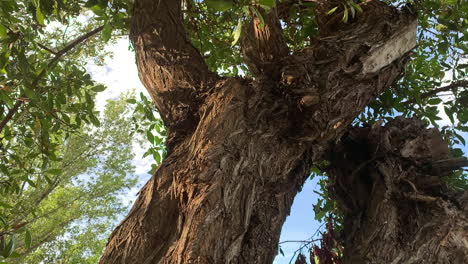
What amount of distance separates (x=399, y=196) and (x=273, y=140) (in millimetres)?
895

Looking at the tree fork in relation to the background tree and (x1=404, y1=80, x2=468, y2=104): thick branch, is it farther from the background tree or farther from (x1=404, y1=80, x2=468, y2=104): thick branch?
(x1=404, y1=80, x2=468, y2=104): thick branch

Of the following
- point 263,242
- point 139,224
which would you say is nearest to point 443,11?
point 263,242

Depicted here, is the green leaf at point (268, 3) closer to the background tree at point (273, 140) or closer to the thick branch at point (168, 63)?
the background tree at point (273, 140)

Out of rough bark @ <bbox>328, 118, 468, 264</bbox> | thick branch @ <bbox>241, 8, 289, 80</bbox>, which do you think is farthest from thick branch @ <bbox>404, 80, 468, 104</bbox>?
thick branch @ <bbox>241, 8, 289, 80</bbox>

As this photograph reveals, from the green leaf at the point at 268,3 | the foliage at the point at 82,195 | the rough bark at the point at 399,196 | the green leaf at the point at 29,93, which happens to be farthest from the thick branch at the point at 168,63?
the foliage at the point at 82,195

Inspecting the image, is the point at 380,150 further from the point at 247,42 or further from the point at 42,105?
the point at 42,105

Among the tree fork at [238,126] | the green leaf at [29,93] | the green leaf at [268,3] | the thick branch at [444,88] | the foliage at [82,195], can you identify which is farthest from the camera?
the foliage at [82,195]

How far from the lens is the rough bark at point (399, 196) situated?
200cm

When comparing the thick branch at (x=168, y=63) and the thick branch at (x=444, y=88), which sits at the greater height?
the thick branch at (x=444, y=88)

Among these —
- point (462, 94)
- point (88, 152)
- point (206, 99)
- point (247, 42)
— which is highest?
point (88, 152)

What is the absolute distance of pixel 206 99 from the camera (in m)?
1.96

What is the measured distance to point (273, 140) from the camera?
6.15 ft

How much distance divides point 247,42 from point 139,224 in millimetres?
1087

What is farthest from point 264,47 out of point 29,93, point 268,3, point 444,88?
point 444,88
